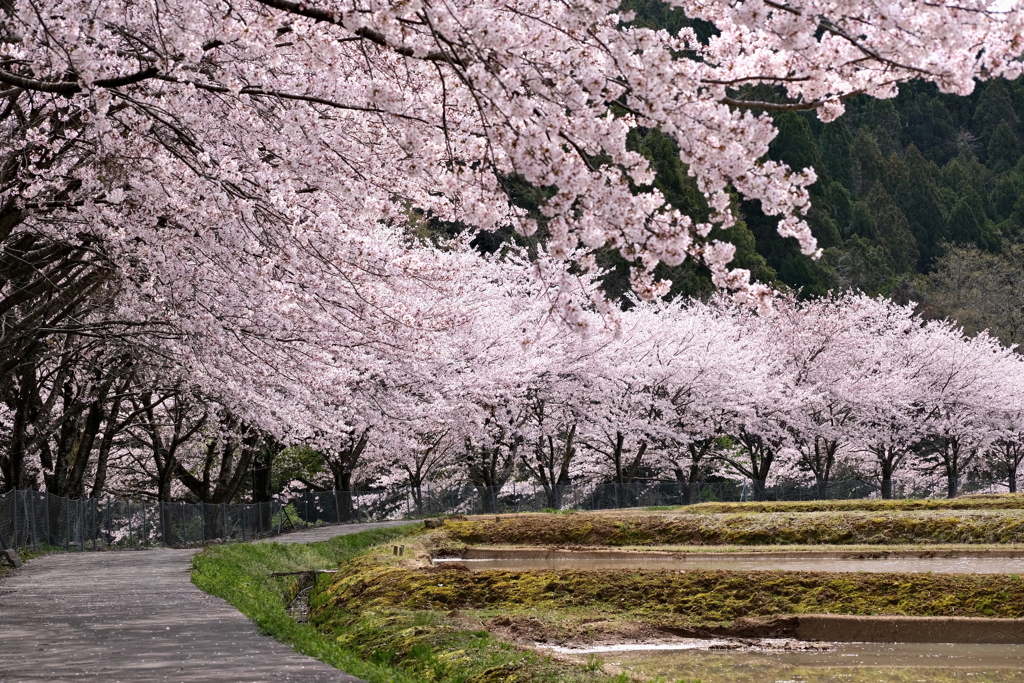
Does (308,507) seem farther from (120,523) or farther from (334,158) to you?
(334,158)

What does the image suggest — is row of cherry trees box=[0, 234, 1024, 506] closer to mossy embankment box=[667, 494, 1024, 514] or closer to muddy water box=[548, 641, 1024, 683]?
mossy embankment box=[667, 494, 1024, 514]

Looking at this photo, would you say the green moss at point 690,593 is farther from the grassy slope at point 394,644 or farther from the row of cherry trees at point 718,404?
the row of cherry trees at point 718,404

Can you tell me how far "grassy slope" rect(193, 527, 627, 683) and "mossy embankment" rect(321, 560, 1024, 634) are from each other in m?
0.87

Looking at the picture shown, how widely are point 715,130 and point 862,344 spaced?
1670 inches

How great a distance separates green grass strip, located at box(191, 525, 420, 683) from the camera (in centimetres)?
952

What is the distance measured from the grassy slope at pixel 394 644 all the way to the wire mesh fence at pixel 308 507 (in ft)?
26.1

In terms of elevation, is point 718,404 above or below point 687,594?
above

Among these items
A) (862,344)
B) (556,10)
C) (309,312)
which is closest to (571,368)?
(862,344)

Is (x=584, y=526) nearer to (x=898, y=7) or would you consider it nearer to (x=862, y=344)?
(x=898, y=7)

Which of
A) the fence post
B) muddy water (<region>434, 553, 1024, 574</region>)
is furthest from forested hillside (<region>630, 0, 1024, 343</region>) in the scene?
muddy water (<region>434, 553, 1024, 574</region>)

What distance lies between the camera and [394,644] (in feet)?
35.3

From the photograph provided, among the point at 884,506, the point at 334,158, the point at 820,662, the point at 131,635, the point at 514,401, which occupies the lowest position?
the point at 820,662

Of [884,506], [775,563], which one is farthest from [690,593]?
[884,506]

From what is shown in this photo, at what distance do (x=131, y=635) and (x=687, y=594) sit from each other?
6084 millimetres
